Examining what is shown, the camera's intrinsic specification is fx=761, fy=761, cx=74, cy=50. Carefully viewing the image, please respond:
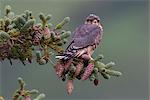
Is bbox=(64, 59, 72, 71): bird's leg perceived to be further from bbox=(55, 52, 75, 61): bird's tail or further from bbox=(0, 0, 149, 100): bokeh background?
bbox=(0, 0, 149, 100): bokeh background

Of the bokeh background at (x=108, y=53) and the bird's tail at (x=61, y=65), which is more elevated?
the bokeh background at (x=108, y=53)

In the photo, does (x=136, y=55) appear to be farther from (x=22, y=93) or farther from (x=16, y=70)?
(x=22, y=93)

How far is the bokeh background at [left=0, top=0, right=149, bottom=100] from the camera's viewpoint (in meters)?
23.9

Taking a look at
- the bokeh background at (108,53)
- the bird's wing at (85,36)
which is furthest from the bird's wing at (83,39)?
the bokeh background at (108,53)

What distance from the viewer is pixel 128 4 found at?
1299 inches

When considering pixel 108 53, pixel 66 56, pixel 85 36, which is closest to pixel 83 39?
pixel 85 36

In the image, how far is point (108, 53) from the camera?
2709 cm

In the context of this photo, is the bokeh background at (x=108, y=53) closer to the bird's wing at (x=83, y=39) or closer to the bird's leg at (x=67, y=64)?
the bird's wing at (x=83, y=39)

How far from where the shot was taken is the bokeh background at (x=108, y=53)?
23906mm

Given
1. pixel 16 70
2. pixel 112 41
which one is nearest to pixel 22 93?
pixel 16 70

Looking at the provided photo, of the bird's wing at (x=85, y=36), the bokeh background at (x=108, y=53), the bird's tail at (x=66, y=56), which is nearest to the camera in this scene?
the bird's tail at (x=66, y=56)

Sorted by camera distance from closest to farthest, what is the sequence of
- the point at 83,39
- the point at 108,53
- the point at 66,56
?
the point at 66,56
the point at 83,39
the point at 108,53

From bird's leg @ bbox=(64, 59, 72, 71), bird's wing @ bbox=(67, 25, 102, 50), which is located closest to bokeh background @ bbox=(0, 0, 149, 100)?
bird's wing @ bbox=(67, 25, 102, 50)

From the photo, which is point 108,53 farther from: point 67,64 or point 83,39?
point 67,64
